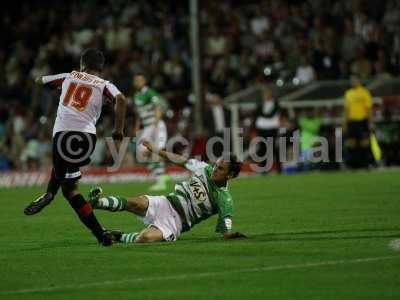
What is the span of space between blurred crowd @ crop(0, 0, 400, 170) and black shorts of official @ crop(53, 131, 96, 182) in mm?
16963

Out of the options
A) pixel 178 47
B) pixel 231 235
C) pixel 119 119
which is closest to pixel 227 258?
pixel 231 235

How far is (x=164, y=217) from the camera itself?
1209 cm

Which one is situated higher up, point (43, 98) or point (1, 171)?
point (43, 98)

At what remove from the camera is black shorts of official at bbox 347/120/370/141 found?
2638 centimetres

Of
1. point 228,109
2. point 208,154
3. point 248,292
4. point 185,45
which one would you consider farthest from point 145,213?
point 185,45

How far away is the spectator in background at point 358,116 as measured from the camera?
2595cm

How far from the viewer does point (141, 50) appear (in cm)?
3266

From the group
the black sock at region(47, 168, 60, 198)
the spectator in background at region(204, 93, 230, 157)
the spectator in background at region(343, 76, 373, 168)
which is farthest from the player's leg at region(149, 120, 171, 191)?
the black sock at region(47, 168, 60, 198)

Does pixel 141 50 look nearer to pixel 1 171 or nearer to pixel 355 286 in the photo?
pixel 1 171

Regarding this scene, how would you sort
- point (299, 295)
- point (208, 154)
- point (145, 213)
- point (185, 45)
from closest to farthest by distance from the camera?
point (299, 295) < point (145, 213) < point (208, 154) < point (185, 45)

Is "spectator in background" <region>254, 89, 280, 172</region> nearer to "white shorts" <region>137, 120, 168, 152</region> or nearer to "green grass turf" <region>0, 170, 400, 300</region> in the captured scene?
"white shorts" <region>137, 120, 168, 152</region>

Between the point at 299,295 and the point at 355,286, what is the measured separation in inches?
23.5

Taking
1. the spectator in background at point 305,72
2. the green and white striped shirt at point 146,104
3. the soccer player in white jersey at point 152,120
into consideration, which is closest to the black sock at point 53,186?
the soccer player in white jersey at point 152,120

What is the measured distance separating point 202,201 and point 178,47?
20473 millimetres
